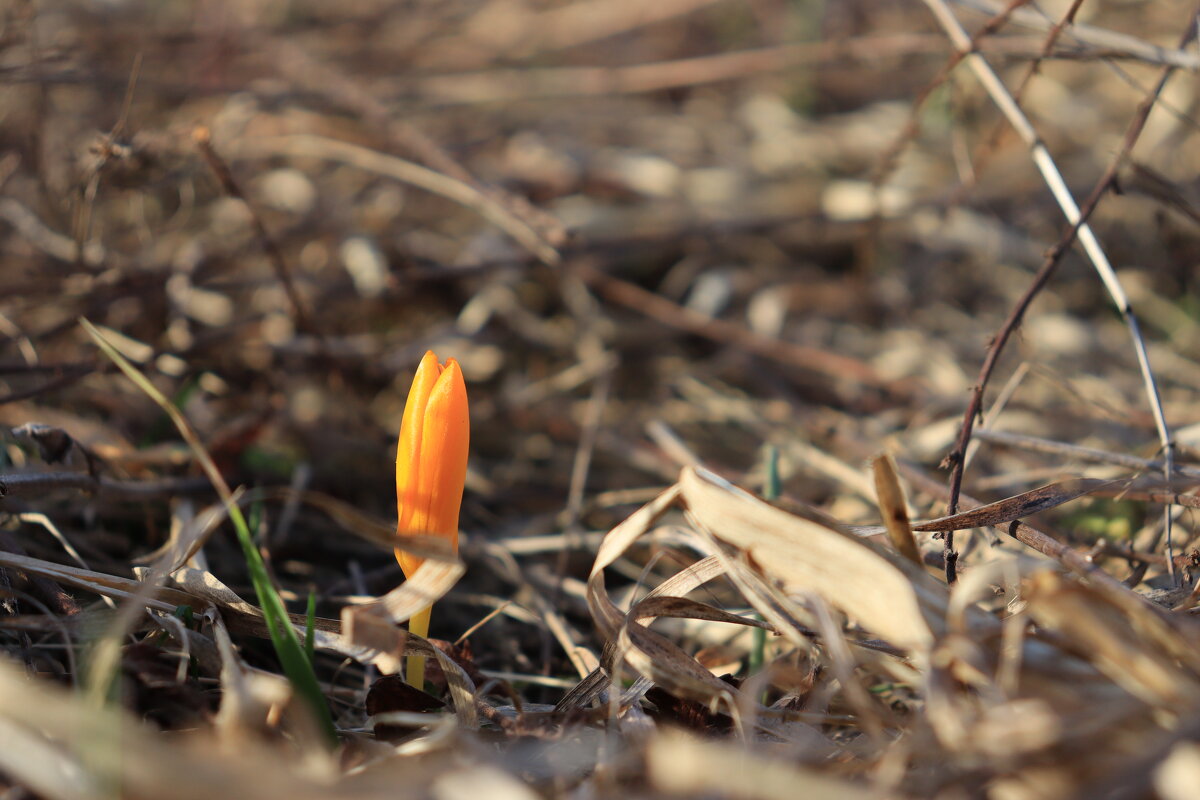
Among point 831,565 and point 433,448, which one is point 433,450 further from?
point 831,565

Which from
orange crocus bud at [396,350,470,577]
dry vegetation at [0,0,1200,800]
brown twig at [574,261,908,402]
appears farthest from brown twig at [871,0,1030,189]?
orange crocus bud at [396,350,470,577]

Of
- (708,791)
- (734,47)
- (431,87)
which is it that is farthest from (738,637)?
(734,47)

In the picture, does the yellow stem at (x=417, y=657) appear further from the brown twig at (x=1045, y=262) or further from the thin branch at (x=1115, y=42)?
the thin branch at (x=1115, y=42)

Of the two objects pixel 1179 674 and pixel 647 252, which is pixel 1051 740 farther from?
pixel 647 252

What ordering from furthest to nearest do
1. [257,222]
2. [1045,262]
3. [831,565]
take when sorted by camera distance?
1. [257,222]
2. [1045,262]
3. [831,565]

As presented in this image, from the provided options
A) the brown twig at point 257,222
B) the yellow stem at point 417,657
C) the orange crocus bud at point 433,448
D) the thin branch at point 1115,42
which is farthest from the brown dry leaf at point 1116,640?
the brown twig at point 257,222

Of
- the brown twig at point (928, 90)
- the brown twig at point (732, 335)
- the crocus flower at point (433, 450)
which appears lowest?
the brown twig at point (732, 335)

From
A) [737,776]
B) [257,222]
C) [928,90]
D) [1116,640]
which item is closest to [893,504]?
[1116,640]

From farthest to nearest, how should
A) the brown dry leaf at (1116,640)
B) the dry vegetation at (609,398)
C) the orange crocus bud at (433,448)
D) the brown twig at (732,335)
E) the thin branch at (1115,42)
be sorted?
the brown twig at (732,335), the thin branch at (1115,42), the orange crocus bud at (433,448), the dry vegetation at (609,398), the brown dry leaf at (1116,640)
